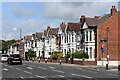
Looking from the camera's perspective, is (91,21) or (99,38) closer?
(99,38)

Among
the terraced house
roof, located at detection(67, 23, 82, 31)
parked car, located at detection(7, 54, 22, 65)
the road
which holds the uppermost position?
roof, located at detection(67, 23, 82, 31)

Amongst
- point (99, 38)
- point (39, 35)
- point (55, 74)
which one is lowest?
point (55, 74)

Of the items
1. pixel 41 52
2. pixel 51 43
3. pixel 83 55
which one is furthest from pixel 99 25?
pixel 41 52

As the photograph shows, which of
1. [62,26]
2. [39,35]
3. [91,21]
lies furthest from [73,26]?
[39,35]

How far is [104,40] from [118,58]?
4161 millimetres

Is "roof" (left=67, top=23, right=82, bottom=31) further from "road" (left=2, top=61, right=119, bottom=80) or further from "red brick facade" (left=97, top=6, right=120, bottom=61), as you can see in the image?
"road" (left=2, top=61, right=119, bottom=80)

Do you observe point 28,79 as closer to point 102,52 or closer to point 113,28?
point 102,52

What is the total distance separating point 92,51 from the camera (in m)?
61.9

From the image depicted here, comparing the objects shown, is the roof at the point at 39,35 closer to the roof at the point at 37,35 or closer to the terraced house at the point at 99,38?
the roof at the point at 37,35

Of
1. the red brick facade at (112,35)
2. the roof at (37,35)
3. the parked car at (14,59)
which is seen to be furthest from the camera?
the roof at (37,35)

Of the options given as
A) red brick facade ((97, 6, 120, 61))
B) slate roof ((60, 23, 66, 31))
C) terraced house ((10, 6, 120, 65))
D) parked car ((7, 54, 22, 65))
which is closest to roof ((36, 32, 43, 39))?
slate roof ((60, 23, 66, 31))

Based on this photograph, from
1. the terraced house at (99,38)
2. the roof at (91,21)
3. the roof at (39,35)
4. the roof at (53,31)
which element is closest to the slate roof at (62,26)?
the terraced house at (99,38)

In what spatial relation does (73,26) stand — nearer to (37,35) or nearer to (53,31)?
(53,31)

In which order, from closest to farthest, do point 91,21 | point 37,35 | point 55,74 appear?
point 55,74
point 91,21
point 37,35
